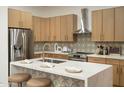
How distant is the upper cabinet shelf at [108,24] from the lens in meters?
3.85

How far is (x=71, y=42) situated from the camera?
523 centimetres

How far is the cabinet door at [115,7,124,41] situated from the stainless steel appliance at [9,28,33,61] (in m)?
2.66

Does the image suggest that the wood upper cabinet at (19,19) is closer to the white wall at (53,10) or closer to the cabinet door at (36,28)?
the cabinet door at (36,28)

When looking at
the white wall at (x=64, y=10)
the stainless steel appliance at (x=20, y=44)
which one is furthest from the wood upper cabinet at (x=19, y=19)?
the white wall at (x=64, y=10)

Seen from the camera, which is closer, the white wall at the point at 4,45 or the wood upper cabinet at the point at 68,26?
the white wall at the point at 4,45

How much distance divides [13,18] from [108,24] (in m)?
2.84

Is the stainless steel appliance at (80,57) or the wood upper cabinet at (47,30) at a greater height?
the wood upper cabinet at (47,30)

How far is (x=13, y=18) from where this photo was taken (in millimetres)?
4277

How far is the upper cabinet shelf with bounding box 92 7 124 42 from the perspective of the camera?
3.85 metres

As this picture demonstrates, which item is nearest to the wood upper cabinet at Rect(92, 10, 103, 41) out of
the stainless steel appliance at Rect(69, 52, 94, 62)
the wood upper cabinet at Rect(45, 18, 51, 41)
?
the stainless steel appliance at Rect(69, 52, 94, 62)

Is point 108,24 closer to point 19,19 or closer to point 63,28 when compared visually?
point 63,28

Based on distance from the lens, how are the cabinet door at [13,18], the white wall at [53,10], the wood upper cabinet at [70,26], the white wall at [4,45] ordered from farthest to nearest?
1. the white wall at [53,10]
2. the wood upper cabinet at [70,26]
3. the cabinet door at [13,18]
4. the white wall at [4,45]

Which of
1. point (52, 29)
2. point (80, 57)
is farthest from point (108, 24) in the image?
point (52, 29)
